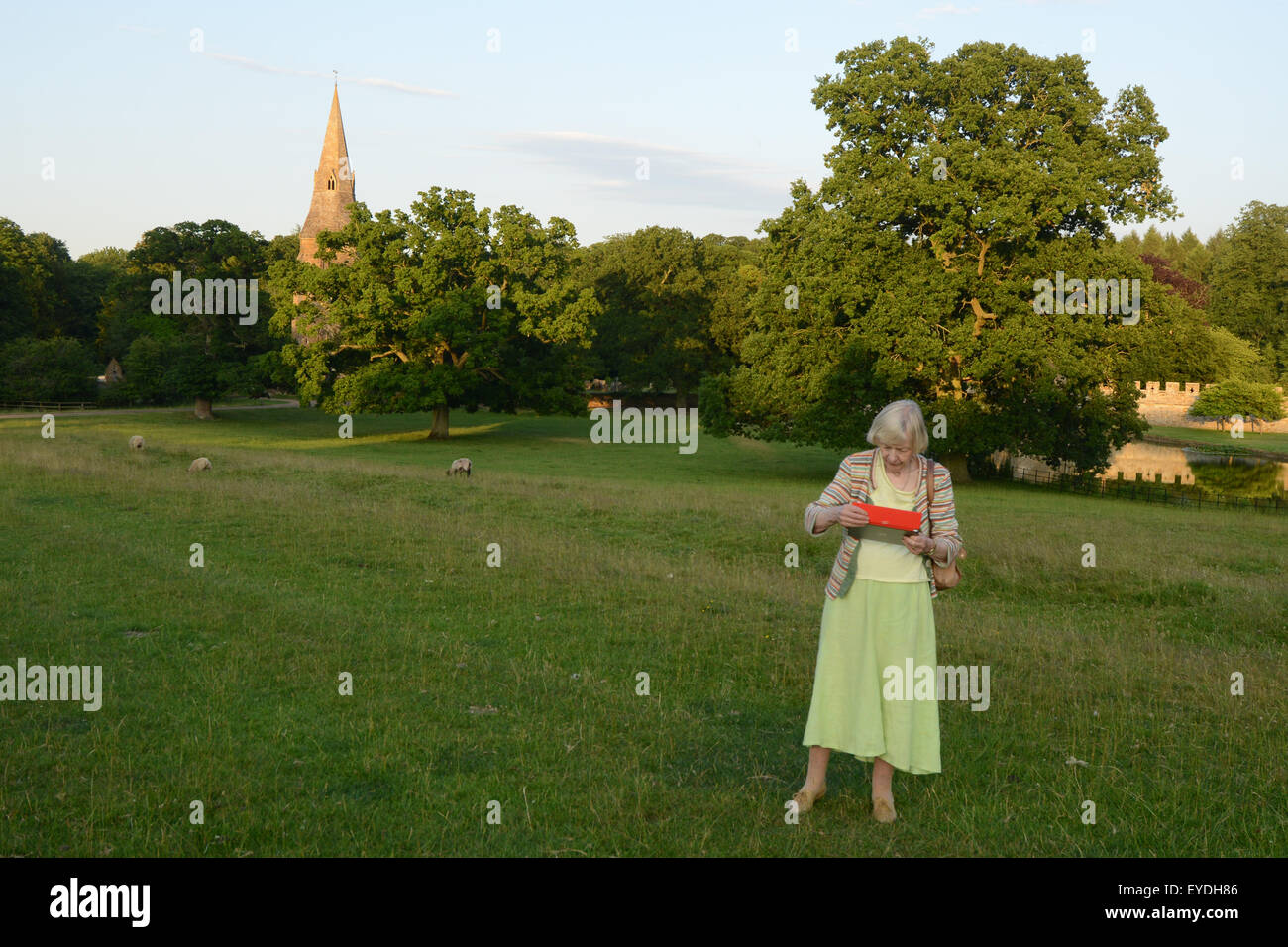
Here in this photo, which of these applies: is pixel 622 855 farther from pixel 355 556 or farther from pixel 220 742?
pixel 355 556

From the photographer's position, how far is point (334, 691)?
8453 mm

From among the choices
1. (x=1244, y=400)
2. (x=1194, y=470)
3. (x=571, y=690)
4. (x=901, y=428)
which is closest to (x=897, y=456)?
(x=901, y=428)

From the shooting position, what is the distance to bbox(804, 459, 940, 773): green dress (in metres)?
5.84

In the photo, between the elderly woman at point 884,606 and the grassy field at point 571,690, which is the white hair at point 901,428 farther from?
the grassy field at point 571,690

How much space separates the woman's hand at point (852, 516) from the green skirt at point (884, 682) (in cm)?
44

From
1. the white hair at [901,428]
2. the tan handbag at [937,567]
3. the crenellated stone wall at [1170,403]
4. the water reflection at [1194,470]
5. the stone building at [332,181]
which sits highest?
the stone building at [332,181]

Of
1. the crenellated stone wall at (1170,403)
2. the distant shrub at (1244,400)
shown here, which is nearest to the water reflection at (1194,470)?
the distant shrub at (1244,400)

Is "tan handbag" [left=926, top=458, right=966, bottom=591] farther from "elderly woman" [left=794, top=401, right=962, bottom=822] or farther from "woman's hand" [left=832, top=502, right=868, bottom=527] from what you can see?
"woman's hand" [left=832, top=502, right=868, bottom=527]

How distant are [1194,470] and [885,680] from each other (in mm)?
47134

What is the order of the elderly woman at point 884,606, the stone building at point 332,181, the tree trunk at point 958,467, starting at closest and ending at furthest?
the elderly woman at point 884,606 < the tree trunk at point 958,467 < the stone building at point 332,181

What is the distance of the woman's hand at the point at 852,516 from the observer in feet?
18.6

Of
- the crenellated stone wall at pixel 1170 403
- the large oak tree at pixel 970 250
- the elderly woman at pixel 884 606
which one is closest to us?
the elderly woman at pixel 884 606

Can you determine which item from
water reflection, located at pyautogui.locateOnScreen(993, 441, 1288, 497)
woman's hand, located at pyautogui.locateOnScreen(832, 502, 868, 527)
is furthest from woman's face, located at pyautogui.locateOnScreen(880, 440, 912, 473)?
water reflection, located at pyautogui.locateOnScreen(993, 441, 1288, 497)
